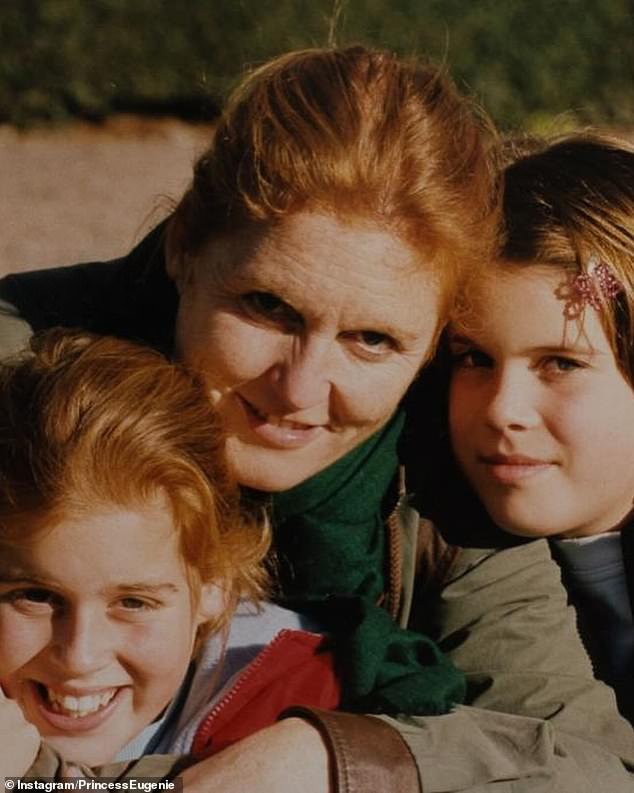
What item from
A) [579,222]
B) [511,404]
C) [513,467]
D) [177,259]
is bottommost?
[513,467]

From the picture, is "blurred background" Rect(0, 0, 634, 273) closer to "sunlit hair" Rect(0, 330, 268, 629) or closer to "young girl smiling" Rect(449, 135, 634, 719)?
"young girl smiling" Rect(449, 135, 634, 719)

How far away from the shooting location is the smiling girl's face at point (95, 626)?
2.77 m

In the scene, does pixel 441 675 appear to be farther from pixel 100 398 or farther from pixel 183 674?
pixel 100 398

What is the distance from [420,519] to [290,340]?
63 centimetres

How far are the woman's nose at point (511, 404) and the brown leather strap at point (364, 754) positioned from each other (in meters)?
0.77

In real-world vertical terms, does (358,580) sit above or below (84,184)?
below

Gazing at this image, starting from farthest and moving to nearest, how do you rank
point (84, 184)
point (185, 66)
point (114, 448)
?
1. point (185, 66)
2. point (84, 184)
3. point (114, 448)

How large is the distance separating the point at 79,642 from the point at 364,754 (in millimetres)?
564

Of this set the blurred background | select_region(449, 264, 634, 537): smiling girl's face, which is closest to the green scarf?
select_region(449, 264, 634, 537): smiling girl's face

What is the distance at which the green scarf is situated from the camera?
10.2ft

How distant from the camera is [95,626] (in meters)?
2.79

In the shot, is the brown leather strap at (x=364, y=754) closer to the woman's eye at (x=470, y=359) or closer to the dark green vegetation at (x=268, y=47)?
the woman's eye at (x=470, y=359)
